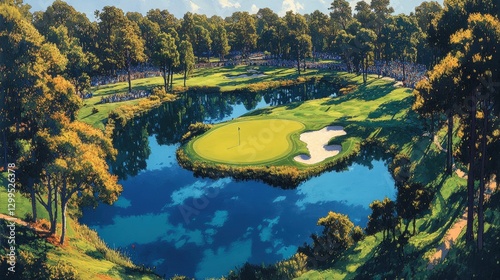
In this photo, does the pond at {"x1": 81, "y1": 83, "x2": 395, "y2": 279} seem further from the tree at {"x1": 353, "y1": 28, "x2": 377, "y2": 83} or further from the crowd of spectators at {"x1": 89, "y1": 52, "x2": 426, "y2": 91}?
the crowd of spectators at {"x1": 89, "y1": 52, "x2": 426, "y2": 91}

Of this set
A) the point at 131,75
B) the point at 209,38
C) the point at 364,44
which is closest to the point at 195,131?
the point at 364,44

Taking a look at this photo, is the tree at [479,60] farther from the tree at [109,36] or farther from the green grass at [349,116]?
the tree at [109,36]

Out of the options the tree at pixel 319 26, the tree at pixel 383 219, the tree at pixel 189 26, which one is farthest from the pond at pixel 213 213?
the tree at pixel 319 26

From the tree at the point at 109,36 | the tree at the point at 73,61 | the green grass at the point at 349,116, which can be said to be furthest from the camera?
the tree at the point at 109,36

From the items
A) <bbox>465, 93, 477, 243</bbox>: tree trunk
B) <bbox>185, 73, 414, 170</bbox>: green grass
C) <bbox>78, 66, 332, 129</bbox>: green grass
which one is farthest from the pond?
<bbox>78, 66, 332, 129</bbox>: green grass

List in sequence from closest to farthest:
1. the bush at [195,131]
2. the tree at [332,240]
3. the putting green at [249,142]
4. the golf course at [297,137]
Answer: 1. the tree at [332,240]
2. the golf course at [297,137]
3. the putting green at [249,142]
4. the bush at [195,131]

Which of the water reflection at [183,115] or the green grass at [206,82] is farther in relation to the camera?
the green grass at [206,82]
